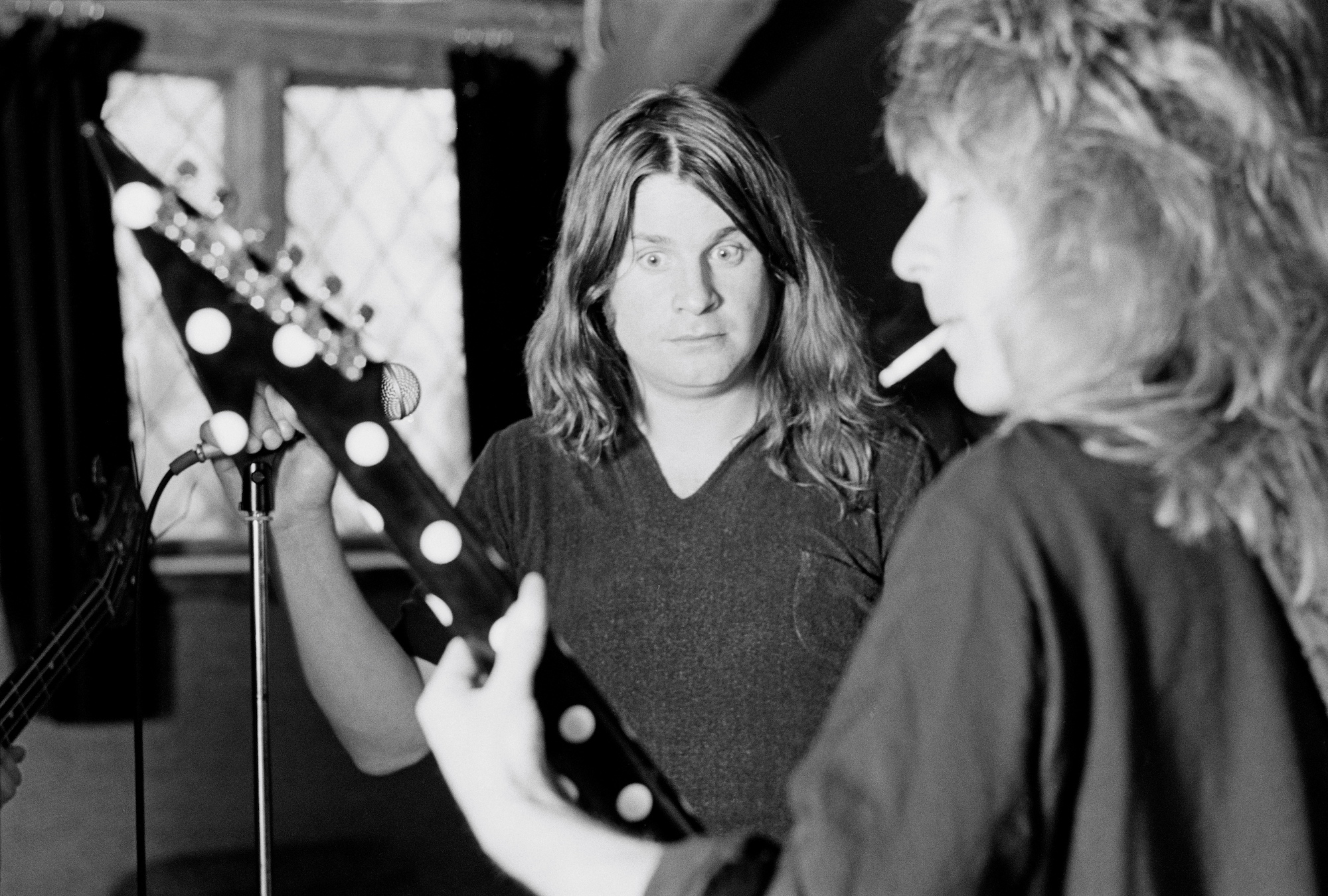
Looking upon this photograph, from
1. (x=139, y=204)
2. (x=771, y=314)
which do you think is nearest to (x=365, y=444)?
(x=139, y=204)

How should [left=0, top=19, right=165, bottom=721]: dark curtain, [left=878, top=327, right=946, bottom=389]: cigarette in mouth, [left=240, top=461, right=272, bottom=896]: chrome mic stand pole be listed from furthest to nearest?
[left=0, top=19, right=165, bottom=721]: dark curtain
[left=240, top=461, right=272, bottom=896]: chrome mic stand pole
[left=878, top=327, right=946, bottom=389]: cigarette in mouth

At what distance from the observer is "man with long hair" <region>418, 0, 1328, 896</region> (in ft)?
1.83

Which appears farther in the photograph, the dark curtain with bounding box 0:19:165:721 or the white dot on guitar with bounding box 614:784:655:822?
the dark curtain with bounding box 0:19:165:721

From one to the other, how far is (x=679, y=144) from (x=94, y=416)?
219 cm

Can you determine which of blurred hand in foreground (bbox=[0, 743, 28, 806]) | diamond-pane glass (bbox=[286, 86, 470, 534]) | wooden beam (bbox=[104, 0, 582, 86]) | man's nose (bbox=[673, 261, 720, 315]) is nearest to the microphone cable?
blurred hand in foreground (bbox=[0, 743, 28, 806])

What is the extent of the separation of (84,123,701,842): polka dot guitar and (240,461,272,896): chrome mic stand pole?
305 millimetres

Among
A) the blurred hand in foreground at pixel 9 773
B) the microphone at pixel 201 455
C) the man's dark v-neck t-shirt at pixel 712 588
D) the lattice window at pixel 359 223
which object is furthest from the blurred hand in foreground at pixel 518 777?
the lattice window at pixel 359 223

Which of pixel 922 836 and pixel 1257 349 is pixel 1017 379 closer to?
pixel 1257 349

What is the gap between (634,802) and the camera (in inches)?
29.9

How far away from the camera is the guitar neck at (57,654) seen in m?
1.45

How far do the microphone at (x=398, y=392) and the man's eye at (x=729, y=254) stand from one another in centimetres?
50

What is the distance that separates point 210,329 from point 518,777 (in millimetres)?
333

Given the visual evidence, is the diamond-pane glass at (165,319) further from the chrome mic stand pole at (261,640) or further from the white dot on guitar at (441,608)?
the white dot on guitar at (441,608)

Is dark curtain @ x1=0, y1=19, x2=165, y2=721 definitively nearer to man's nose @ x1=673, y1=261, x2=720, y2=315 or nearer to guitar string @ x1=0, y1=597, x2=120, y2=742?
guitar string @ x1=0, y1=597, x2=120, y2=742
